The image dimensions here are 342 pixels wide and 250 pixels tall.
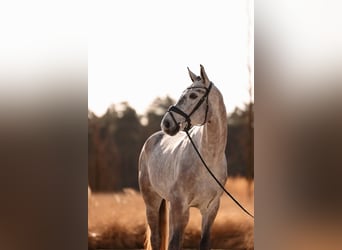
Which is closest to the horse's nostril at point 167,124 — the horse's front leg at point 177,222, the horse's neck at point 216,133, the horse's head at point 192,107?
the horse's head at point 192,107

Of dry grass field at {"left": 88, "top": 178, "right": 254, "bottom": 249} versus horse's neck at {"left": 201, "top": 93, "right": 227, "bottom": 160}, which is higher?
horse's neck at {"left": 201, "top": 93, "right": 227, "bottom": 160}

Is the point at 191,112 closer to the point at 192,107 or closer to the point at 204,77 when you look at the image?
the point at 192,107

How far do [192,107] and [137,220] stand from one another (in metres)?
0.58

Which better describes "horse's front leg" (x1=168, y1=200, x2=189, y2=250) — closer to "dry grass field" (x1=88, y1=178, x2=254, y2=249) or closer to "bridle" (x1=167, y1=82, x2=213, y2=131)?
"dry grass field" (x1=88, y1=178, x2=254, y2=249)

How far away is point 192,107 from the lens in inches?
101

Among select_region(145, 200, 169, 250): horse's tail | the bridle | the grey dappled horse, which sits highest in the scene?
the bridle

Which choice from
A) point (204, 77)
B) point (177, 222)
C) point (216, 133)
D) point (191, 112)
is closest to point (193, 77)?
point (204, 77)

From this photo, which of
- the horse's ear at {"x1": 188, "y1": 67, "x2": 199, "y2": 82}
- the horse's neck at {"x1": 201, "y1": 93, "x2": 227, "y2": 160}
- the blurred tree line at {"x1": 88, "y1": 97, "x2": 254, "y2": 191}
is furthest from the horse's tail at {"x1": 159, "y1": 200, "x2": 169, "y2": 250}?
the horse's ear at {"x1": 188, "y1": 67, "x2": 199, "y2": 82}

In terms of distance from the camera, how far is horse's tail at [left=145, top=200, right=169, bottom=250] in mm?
2582

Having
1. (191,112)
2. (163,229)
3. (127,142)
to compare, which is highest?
(191,112)

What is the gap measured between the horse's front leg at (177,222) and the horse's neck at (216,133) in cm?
27

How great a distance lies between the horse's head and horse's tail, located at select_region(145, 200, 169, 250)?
38 centimetres

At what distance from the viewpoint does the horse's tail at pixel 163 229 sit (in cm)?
258

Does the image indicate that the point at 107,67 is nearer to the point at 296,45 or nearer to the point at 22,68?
the point at 22,68
